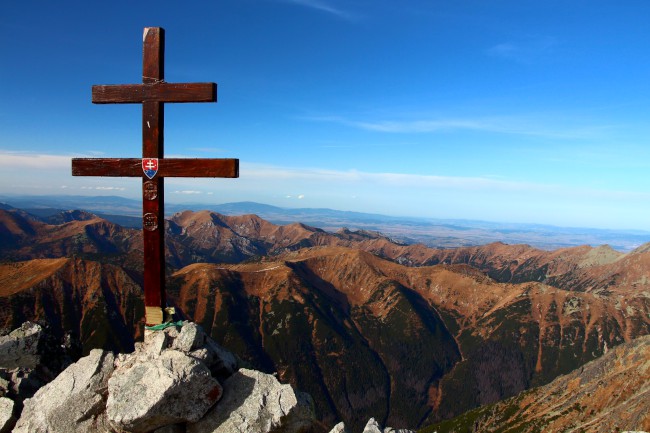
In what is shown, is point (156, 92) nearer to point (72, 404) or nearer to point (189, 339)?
point (189, 339)

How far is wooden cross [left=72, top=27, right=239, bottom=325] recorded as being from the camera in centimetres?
1028

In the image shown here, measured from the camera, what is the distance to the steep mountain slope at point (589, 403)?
317 feet

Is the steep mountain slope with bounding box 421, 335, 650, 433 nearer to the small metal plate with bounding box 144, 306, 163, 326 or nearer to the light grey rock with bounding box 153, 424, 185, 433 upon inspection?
the light grey rock with bounding box 153, 424, 185, 433

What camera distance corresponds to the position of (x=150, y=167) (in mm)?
10508

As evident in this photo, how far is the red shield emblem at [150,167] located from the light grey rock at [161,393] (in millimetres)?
4614

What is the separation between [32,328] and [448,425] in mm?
197445

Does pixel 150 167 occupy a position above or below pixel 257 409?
above

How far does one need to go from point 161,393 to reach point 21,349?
1112 centimetres

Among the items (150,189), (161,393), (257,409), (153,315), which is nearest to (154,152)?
(150,189)

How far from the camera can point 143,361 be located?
10.1 metres

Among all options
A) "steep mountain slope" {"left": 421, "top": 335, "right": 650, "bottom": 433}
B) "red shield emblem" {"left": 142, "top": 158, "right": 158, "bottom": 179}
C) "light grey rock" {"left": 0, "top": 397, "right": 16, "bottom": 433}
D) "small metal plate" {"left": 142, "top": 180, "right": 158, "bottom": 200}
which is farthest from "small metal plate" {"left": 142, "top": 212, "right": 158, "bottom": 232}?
"steep mountain slope" {"left": 421, "top": 335, "right": 650, "bottom": 433}

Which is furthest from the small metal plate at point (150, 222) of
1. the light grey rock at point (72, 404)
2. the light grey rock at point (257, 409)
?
the light grey rock at point (257, 409)

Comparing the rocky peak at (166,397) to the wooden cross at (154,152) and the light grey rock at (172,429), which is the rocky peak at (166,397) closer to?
the light grey rock at (172,429)

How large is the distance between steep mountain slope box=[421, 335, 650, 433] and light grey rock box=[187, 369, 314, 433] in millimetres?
91242
